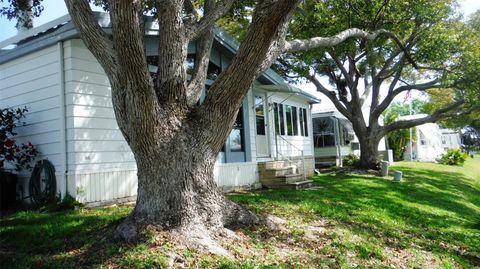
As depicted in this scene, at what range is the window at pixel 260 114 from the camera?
14.6 meters

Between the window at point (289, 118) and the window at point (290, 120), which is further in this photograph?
the window at point (289, 118)

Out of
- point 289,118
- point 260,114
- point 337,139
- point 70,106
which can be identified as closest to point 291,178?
point 260,114

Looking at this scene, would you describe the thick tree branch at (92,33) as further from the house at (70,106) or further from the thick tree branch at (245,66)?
the house at (70,106)

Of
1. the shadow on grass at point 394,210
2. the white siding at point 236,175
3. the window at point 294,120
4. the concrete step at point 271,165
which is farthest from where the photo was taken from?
the window at point 294,120

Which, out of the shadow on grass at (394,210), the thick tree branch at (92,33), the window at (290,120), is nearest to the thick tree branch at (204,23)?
the thick tree branch at (92,33)

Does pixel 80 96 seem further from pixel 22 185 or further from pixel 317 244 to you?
pixel 317 244

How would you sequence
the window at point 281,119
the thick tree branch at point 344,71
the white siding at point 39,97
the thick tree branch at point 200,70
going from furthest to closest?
the thick tree branch at point 344,71 → the window at point 281,119 → the white siding at point 39,97 → the thick tree branch at point 200,70

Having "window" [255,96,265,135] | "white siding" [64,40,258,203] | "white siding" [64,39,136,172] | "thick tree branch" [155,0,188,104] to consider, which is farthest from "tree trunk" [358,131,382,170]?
"thick tree branch" [155,0,188,104]

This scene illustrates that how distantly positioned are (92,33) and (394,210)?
8719mm

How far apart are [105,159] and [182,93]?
417 centimetres

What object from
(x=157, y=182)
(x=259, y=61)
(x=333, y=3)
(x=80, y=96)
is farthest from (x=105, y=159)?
(x=333, y=3)

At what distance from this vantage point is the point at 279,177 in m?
13.5

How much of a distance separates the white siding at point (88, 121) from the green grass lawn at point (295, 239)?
1.11 m

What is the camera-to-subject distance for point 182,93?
5.86m
